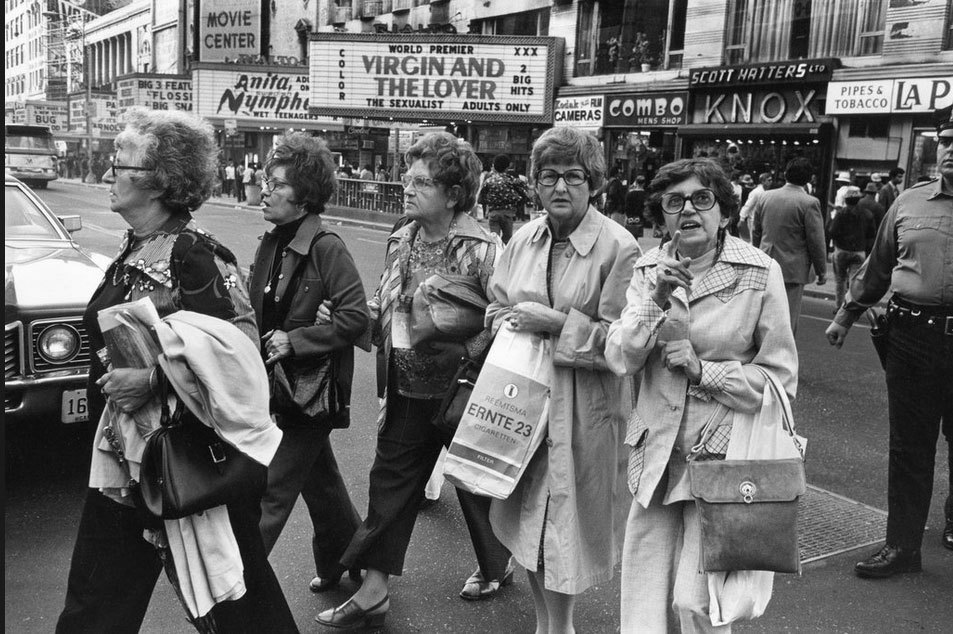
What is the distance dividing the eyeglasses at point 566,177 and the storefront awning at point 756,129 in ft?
61.2

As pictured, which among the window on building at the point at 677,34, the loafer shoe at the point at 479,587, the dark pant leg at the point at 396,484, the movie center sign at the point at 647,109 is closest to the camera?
the dark pant leg at the point at 396,484

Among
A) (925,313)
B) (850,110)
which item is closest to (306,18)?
(850,110)

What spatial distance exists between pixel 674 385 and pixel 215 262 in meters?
1.46

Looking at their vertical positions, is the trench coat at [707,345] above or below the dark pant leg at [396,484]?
above

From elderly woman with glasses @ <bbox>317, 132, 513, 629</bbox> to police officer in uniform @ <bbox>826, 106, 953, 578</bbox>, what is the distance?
6.28 feet

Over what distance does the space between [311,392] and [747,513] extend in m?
1.71

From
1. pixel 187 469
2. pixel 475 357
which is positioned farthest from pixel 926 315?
pixel 187 469

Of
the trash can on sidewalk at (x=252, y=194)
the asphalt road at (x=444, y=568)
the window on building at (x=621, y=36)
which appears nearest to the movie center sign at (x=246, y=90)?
the trash can on sidewalk at (x=252, y=194)

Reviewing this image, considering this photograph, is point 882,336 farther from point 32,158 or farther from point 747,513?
point 32,158

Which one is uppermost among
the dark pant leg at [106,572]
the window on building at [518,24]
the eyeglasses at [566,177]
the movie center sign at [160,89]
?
the window on building at [518,24]

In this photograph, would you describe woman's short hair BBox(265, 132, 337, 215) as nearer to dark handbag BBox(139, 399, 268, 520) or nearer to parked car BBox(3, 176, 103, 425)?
dark handbag BBox(139, 399, 268, 520)

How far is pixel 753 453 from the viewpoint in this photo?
266 cm

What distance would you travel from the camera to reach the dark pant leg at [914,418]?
3.99 m

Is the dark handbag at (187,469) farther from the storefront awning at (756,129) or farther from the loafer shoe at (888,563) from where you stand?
the storefront awning at (756,129)
